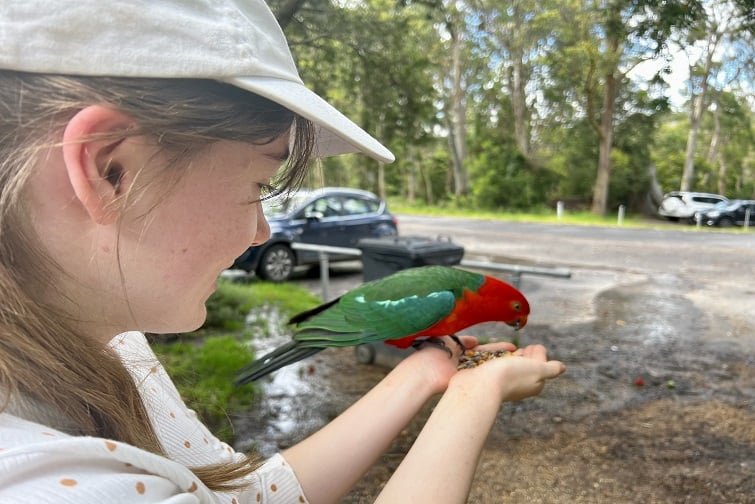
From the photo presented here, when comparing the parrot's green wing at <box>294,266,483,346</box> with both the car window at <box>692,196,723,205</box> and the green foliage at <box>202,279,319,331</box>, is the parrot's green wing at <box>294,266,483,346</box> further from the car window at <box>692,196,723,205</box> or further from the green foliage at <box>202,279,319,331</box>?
the car window at <box>692,196,723,205</box>

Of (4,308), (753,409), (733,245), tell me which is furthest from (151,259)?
(733,245)

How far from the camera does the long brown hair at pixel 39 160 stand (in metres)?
0.55

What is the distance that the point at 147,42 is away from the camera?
0.55 m

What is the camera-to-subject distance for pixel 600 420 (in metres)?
3.88

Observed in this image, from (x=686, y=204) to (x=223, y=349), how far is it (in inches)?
873

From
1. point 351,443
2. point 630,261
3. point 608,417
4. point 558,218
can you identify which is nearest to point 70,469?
point 351,443

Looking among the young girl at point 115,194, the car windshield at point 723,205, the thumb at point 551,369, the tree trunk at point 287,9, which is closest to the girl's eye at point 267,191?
the young girl at point 115,194

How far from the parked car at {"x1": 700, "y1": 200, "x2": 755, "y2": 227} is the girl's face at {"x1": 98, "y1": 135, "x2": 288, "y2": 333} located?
22.0 meters

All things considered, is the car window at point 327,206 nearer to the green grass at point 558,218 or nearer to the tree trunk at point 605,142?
the tree trunk at point 605,142

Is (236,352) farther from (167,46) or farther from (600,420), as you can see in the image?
(167,46)

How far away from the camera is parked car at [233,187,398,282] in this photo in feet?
28.2

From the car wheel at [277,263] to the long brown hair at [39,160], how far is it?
8050mm

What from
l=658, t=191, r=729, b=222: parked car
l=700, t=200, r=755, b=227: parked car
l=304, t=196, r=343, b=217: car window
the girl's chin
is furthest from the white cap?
l=658, t=191, r=729, b=222: parked car

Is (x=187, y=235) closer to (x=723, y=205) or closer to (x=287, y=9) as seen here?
(x=287, y=9)
